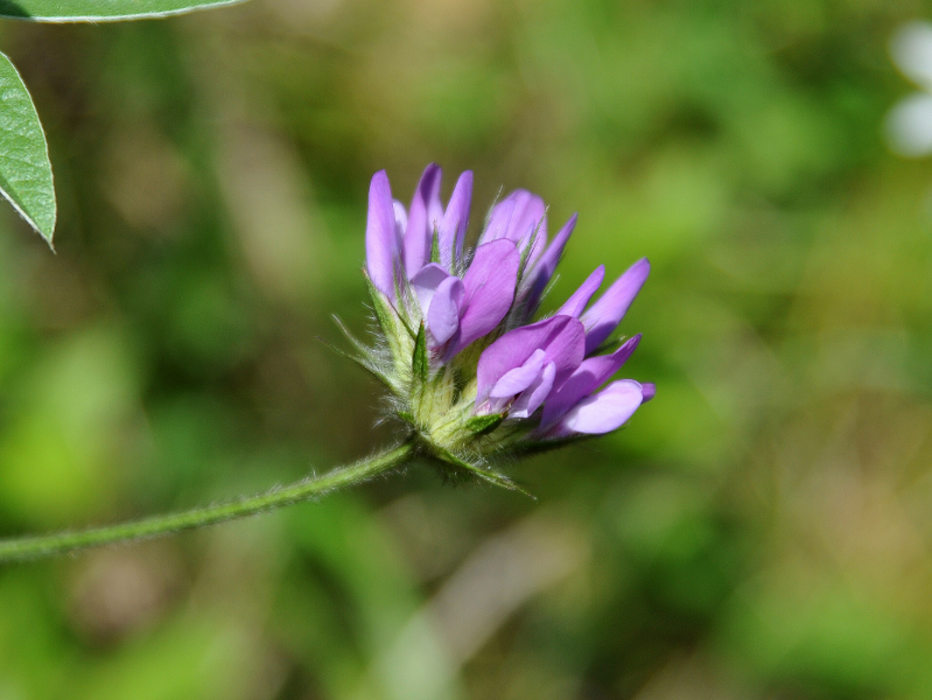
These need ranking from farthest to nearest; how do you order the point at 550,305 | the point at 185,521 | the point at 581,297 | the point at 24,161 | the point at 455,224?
the point at 550,305, the point at 455,224, the point at 581,297, the point at 185,521, the point at 24,161

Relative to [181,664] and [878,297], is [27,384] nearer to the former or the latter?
[181,664]

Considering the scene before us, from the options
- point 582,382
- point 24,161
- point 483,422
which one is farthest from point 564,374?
point 24,161

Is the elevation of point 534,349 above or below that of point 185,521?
above

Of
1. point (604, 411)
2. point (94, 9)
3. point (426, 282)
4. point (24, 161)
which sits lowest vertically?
point (604, 411)

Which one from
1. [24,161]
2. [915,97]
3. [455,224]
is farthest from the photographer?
[915,97]

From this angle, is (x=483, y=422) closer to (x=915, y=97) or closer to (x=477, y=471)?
(x=477, y=471)

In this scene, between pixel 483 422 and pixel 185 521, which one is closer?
pixel 185 521

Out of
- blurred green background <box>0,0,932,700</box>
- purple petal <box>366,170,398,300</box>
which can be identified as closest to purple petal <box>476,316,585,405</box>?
purple petal <box>366,170,398,300</box>
